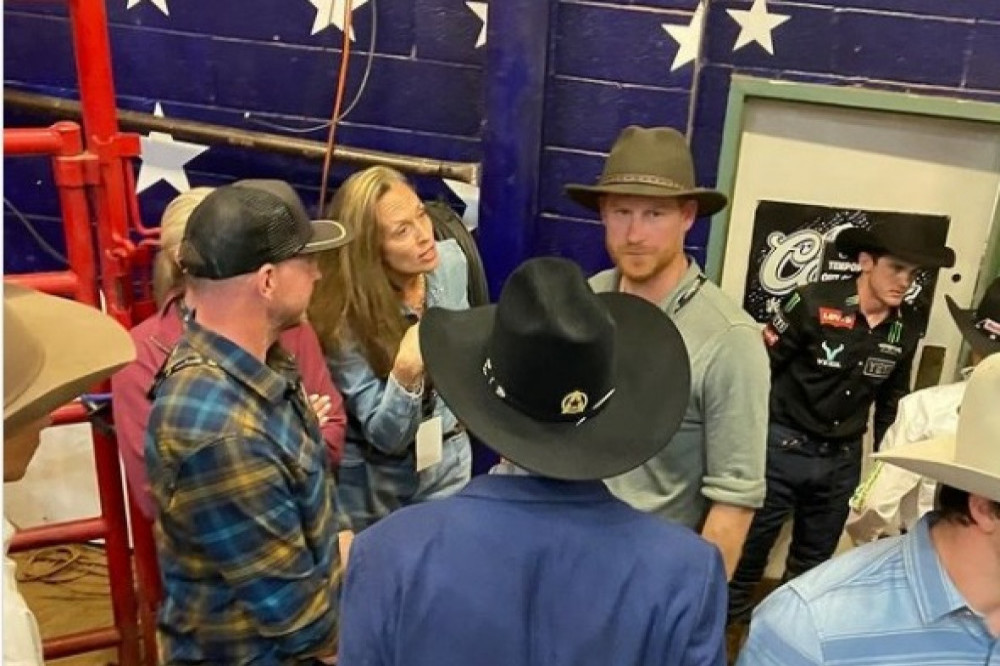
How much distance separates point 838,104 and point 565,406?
6.76ft

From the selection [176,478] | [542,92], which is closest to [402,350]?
[176,478]

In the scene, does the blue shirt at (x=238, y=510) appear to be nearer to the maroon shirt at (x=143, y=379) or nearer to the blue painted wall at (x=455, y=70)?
the maroon shirt at (x=143, y=379)

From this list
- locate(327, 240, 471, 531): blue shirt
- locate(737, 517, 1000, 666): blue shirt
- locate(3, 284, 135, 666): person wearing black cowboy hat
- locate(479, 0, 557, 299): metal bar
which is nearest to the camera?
locate(3, 284, 135, 666): person wearing black cowboy hat

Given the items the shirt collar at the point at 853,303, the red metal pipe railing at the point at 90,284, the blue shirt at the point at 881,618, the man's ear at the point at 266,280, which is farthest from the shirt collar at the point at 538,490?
the shirt collar at the point at 853,303

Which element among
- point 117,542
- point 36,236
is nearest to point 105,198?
point 117,542

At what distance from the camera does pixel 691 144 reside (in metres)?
3.23

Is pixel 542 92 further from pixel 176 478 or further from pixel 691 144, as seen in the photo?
pixel 176 478

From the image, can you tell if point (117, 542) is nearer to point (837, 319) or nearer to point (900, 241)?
point (837, 319)

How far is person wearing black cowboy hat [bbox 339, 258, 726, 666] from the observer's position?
1.43m

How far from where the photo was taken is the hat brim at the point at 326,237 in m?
2.17

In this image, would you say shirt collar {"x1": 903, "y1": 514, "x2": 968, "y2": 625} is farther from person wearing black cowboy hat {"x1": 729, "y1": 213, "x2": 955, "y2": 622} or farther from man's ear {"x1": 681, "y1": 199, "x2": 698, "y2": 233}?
person wearing black cowboy hat {"x1": 729, "y1": 213, "x2": 955, "y2": 622}

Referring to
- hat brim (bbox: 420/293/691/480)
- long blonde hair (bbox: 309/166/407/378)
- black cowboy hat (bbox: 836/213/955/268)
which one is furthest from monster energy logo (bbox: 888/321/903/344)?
hat brim (bbox: 420/293/691/480)

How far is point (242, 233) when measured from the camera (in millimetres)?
2057

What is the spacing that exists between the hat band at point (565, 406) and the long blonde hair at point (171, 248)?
3.83 feet
